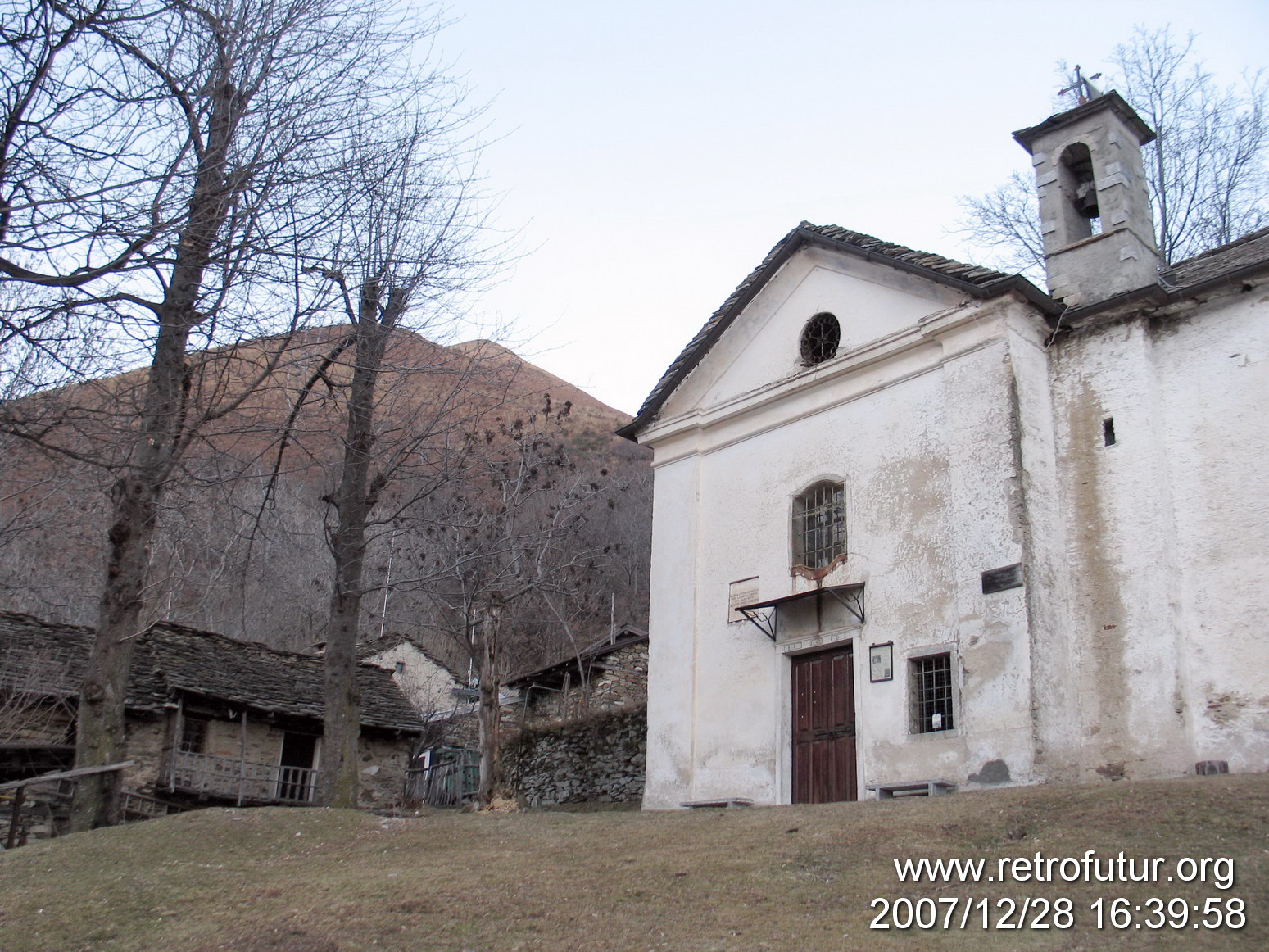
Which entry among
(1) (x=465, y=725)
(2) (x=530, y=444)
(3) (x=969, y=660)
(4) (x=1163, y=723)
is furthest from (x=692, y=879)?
(1) (x=465, y=725)

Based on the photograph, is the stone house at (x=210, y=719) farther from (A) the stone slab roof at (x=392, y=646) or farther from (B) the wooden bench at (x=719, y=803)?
(A) the stone slab roof at (x=392, y=646)

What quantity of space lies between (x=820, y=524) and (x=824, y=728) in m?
2.81

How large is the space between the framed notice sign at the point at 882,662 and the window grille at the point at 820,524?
155 centimetres

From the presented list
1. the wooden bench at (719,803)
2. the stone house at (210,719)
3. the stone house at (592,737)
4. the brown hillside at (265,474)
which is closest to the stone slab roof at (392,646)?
the brown hillside at (265,474)

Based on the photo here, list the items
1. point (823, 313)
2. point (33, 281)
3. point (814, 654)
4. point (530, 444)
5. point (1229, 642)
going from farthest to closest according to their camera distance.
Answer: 1. point (530, 444)
2. point (823, 313)
3. point (814, 654)
4. point (1229, 642)
5. point (33, 281)

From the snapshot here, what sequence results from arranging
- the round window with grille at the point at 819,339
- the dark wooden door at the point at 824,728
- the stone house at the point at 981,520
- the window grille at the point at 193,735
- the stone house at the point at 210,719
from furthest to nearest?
the window grille at the point at 193,735
the stone house at the point at 210,719
the round window with grille at the point at 819,339
the dark wooden door at the point at 824,728
the stone house at the point at 981,520

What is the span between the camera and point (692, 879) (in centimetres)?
870

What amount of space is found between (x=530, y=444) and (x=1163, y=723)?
11590mm

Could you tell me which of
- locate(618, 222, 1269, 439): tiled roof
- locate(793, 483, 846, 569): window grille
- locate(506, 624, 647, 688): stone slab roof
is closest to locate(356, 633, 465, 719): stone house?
locate(506, 624, 647, 688): stone slab roof

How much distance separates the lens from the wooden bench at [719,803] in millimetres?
14594

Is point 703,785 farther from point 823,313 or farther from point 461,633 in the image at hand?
point 461,633

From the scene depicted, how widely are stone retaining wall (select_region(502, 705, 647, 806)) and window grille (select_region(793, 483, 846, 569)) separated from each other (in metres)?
6.73

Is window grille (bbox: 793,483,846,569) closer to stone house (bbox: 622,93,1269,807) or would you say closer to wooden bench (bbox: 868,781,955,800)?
stone house (bbox: 622,93,1269,807)

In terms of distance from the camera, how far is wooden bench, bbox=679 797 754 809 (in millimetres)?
14594
